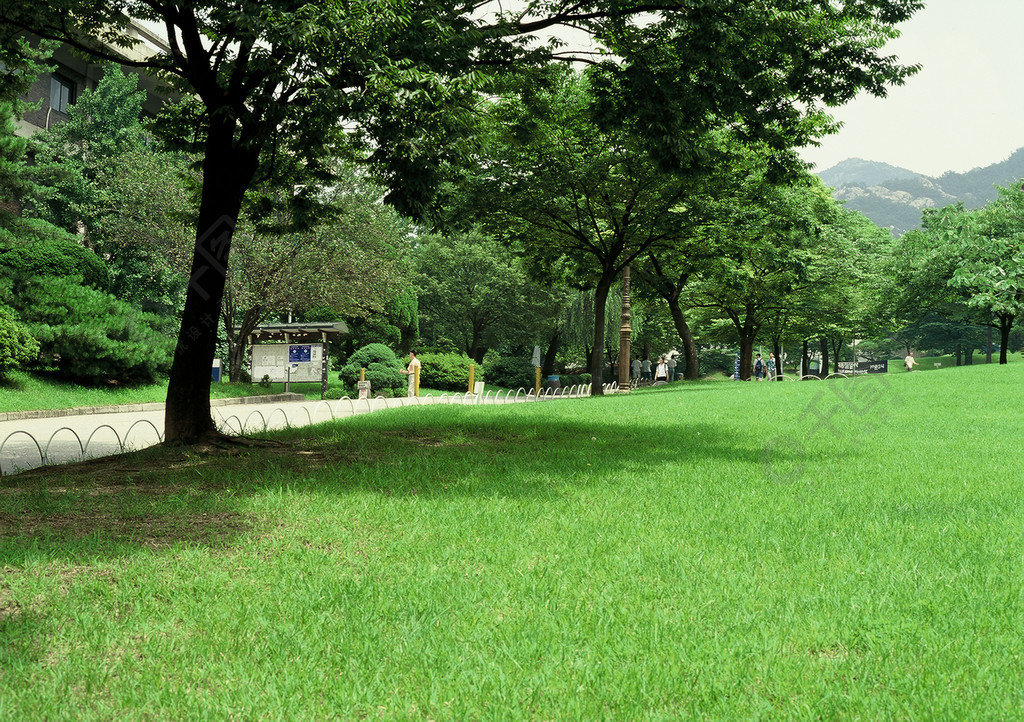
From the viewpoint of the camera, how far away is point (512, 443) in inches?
428

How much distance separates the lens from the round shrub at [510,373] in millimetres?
44781

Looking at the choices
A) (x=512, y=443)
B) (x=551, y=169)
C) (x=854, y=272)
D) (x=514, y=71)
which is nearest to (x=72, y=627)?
(x=512, y=443)

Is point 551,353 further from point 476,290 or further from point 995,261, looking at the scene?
point 995,261

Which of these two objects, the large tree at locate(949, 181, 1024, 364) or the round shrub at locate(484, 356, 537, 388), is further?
the round shrub at locate(484, 356, 537, 388)

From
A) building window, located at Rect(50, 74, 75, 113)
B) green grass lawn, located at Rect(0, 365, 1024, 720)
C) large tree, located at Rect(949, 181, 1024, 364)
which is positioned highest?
building window, located at Rect(50, 74, 75, 113)

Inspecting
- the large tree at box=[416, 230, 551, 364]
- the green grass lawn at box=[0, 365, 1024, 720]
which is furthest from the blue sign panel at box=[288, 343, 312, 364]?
the green grass lawn at box=[0, 365, 1024, 720]

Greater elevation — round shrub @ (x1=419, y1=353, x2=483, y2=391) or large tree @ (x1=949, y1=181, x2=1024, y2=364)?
large tree @ (x1=949, y1=181, x2=1024, y2=364)

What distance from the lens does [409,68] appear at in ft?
24.7

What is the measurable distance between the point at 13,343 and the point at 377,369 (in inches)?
628

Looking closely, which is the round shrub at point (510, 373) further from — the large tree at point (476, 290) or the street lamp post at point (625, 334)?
the street lamp post at point (625, 334)

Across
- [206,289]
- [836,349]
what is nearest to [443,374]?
[206,289]

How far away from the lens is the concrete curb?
18.6 meters

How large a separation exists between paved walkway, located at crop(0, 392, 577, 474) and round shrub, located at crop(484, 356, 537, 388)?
1648cm

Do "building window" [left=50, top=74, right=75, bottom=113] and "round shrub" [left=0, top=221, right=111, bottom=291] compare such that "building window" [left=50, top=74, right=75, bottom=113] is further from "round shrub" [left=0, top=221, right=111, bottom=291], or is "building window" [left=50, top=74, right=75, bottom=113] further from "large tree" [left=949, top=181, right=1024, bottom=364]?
"large tree" [left=949, top=181, right=1024, bottom=364]
